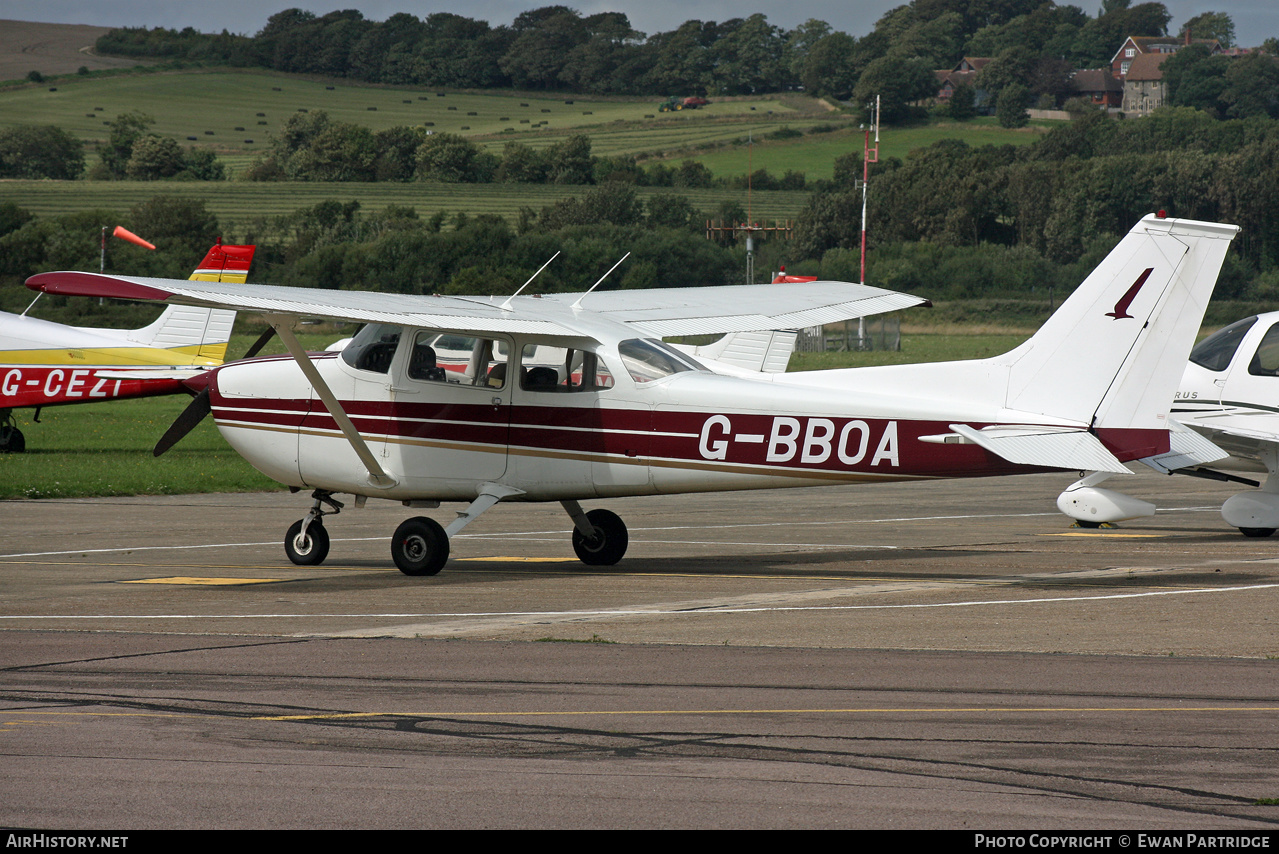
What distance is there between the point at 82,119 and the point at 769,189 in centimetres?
7454

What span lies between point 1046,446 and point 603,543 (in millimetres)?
4426

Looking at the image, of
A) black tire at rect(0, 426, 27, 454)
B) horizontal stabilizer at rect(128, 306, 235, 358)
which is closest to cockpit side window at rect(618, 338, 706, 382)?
horizontal stabilizer at rect(128, 306, 235, 358)

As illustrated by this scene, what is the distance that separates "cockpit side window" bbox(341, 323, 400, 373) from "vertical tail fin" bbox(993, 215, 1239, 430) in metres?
5.63

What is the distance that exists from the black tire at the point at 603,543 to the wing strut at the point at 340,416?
194cm

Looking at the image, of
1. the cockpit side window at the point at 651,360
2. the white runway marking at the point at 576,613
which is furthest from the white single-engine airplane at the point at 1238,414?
the cockpit side window at the point at 651,360

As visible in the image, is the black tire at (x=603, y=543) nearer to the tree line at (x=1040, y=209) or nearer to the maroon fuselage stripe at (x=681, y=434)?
the maroon fuselage stripe at (x=681, y=434)

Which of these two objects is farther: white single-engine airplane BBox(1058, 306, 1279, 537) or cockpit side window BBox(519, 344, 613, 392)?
white single-engine airplane BBox(1058, 306, 1279, 537)

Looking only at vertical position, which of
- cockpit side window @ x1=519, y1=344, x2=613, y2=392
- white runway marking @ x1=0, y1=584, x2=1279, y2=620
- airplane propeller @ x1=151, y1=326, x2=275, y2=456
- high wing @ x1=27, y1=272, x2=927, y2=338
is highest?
high wing @ x1=27, y1=272, x2=927, y2=338

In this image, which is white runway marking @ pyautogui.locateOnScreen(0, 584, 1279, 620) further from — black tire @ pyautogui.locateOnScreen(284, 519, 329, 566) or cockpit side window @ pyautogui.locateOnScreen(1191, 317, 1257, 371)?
cockpit side window @ pyautogui.locateOnScreen(1191, 317, 1257, 371)

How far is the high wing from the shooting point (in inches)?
429

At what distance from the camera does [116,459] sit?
26.3 metres

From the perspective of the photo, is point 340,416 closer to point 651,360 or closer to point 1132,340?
point 651,360

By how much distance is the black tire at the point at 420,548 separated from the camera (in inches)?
513

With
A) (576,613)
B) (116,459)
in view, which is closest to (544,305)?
(576,613)
